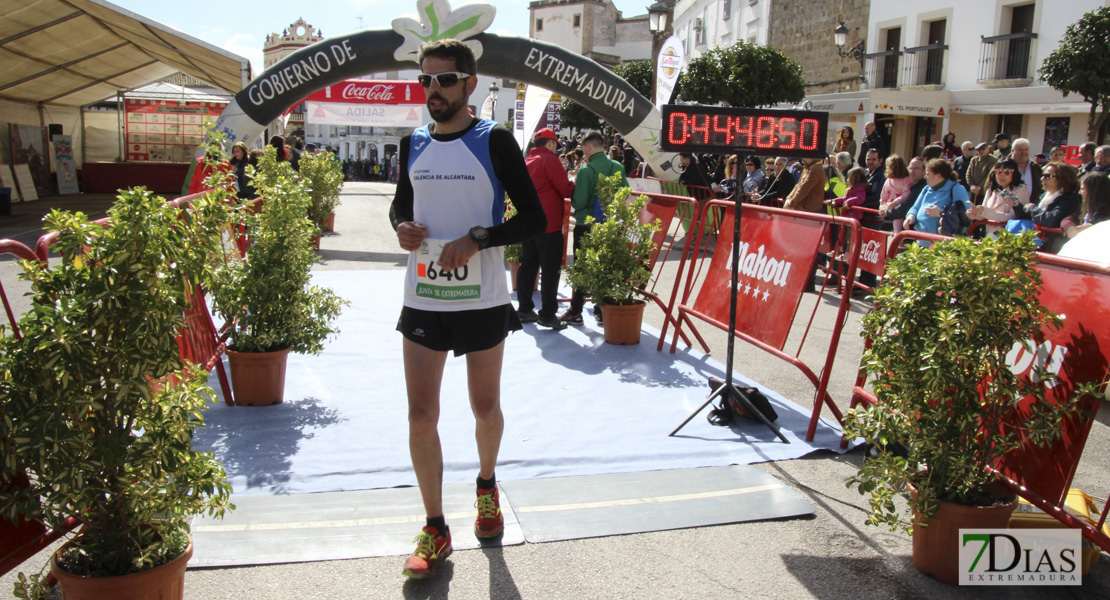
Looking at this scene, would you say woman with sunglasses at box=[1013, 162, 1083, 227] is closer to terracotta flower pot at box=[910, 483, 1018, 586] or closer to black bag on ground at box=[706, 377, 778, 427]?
black bag on ground at box=[706, 377, 778, 427]

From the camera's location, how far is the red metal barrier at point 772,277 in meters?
4.85

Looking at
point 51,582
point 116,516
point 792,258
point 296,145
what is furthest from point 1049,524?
point 296,145

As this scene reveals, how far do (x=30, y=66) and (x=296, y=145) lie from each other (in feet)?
20.3

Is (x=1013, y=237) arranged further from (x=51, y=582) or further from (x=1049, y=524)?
(x=51, y=582)

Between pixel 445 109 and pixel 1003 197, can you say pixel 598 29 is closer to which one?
pixel 1003 197

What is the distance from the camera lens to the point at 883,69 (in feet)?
83.8

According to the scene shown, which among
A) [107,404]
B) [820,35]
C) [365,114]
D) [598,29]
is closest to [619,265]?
[107,404]

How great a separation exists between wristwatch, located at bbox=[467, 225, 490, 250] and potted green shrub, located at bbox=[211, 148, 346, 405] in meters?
2.33

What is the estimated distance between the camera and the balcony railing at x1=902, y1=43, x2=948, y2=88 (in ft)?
75.7

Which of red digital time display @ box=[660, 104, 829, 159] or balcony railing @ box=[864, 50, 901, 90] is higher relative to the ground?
balcony railing @ box=[864, 50, 901, 90]

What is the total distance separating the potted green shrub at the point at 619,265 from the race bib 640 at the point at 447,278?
377 centimetres

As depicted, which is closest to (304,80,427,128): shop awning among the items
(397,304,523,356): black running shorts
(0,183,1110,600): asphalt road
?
(397,304,523,356): black running shorts

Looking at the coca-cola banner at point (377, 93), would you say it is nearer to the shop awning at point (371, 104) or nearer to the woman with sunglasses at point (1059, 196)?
the shop awning at point (371, 104)

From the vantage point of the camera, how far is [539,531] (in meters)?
3.49
